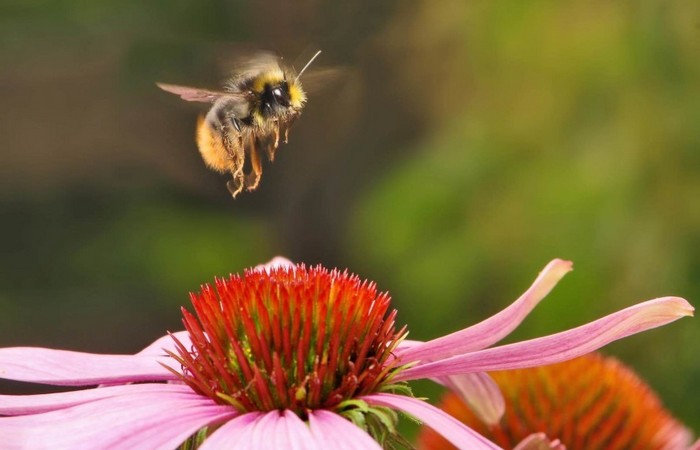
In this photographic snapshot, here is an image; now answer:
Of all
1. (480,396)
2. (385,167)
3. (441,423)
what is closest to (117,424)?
(441,423)

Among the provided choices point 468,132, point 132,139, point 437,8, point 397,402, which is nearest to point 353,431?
point 397,402

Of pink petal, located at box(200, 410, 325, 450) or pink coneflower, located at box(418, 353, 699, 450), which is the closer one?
pink petal, located at box(200, 410, 325, 450)

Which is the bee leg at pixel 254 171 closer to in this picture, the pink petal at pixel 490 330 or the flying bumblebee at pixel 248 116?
the flying bumblebee at pixel 248 116

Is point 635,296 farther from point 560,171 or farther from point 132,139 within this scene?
point 132,139

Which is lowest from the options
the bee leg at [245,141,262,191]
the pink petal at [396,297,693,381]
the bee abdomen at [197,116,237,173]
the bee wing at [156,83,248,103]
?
the pink petal at [396,297,693,381]

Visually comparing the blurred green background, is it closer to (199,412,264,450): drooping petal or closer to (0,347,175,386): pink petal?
(0,347,175,386): pink petal

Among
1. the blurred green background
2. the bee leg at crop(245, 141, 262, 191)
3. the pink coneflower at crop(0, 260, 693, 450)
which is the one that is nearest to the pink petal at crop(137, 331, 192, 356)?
the pink coneflower at crop(0, 260, 693, 450)
